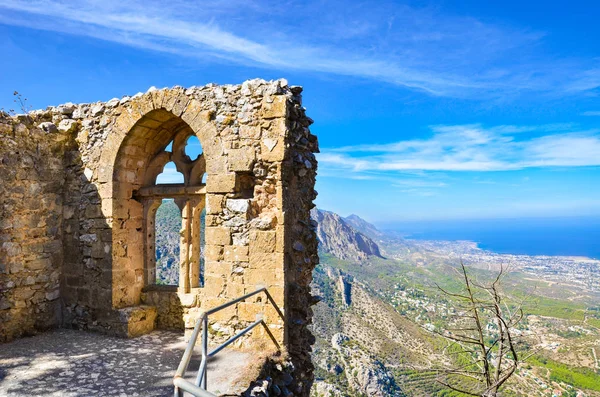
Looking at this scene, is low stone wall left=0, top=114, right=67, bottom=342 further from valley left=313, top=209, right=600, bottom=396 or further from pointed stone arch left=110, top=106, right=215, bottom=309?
valley left=313, top=209, right=600, bottom=396

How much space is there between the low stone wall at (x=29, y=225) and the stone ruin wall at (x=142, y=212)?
17mm

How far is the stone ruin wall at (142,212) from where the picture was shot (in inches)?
225

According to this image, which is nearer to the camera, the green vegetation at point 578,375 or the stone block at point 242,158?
the stone block at point 242,158

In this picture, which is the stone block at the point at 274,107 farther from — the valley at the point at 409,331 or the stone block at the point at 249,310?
the valley at the point at 409,331

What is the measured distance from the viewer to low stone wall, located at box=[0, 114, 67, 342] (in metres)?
6.30

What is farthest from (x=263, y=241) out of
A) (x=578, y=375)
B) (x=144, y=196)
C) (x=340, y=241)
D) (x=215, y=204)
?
(x=340, y=241)

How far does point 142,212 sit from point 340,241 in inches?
4838

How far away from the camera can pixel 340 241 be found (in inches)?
5054

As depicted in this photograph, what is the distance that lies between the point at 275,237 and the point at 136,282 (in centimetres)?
315

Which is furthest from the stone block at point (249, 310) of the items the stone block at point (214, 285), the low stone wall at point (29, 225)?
the low stone wall at point (29, 225)

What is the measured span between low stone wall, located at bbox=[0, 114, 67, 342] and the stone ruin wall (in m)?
0.02

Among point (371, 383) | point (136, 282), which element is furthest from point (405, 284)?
point (136, 282)

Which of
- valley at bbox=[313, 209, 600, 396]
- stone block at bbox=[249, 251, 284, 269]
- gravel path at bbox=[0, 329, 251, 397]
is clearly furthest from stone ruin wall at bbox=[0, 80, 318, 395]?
valley at bbox=[313, 209, 600, 396]

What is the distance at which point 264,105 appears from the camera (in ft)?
18.7
